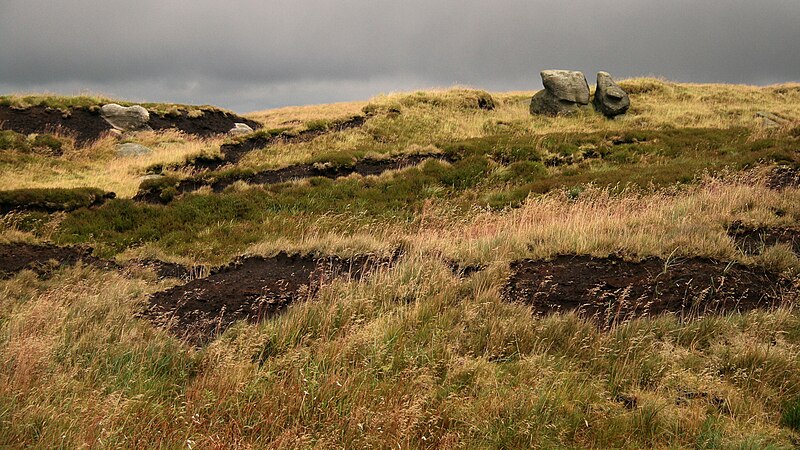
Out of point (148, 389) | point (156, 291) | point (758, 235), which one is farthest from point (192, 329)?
point (758, 235)

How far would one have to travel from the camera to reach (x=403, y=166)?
2070 cm

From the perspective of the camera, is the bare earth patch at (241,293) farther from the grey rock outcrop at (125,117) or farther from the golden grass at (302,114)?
the grey rock outcrop at (125,117)

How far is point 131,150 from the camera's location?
2531 centimetres

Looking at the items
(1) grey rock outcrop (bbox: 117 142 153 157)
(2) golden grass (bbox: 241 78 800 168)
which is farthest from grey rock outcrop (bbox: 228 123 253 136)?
(1) grey rock outcrop (bbox: 117 142 153 157)

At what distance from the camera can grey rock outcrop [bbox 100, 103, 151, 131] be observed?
30.3 m

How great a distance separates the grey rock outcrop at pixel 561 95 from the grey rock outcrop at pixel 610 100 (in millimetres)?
848

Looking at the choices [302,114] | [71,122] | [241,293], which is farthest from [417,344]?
[302,114]

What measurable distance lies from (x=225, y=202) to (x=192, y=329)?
33.9ft

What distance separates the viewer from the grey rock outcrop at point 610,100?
30.9 meters

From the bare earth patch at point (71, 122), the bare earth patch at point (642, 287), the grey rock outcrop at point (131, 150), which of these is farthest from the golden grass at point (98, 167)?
the bare earth patch at point (642, 287)

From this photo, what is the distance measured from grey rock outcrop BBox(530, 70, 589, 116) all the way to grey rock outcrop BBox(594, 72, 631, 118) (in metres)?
0.85

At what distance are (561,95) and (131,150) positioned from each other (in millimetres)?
25566

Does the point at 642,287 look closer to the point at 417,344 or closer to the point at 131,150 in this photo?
the point at 417,344

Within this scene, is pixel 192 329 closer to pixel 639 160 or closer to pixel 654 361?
pixel 654 361
